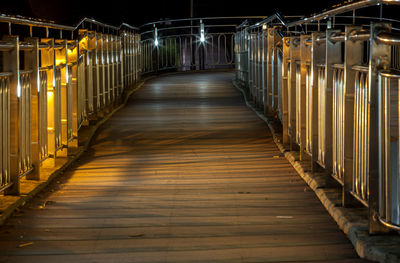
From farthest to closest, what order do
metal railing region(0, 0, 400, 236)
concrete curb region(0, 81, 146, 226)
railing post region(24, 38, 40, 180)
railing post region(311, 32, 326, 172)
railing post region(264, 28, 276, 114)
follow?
railing post region(264, 28, 276, 114), railing post region(24, 38, 40, 180), railing post region(311, 32, 326, 172), concrete curb region(0, 81, 146, 226), metal railing region(0, 0, 400, 236)

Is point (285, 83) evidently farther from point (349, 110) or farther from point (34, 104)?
point (349, 110)

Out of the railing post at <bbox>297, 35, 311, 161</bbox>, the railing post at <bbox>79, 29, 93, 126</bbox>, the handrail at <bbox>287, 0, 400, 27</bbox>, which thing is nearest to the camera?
the handrail at <bbox>287, 0, 400, 27</bbox>

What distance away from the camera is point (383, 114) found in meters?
4.14

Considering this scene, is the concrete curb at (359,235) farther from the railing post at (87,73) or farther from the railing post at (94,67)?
the railing post at (94,67)

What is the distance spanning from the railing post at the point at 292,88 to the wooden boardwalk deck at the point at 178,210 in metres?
0.32

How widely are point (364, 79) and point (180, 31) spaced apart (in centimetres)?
2608

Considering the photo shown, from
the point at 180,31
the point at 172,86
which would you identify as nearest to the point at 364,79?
the point at 172,86

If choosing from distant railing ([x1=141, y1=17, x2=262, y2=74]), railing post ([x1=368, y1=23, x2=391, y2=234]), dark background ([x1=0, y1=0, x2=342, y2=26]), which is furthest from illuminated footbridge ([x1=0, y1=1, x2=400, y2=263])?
dark background ([x1=0, y1=0, x2=342, y2=26])

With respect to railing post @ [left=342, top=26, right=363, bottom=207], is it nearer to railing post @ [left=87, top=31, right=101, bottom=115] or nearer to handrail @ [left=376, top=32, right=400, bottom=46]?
handrail @ [left=376, top=32, right=400, bottom=46]

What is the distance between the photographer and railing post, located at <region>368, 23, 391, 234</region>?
4.21m

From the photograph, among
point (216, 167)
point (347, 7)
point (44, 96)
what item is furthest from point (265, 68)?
point (347, 7)

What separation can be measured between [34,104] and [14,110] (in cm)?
81

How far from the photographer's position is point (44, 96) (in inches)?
283

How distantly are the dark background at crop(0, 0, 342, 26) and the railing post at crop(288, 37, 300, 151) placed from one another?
22.7m
